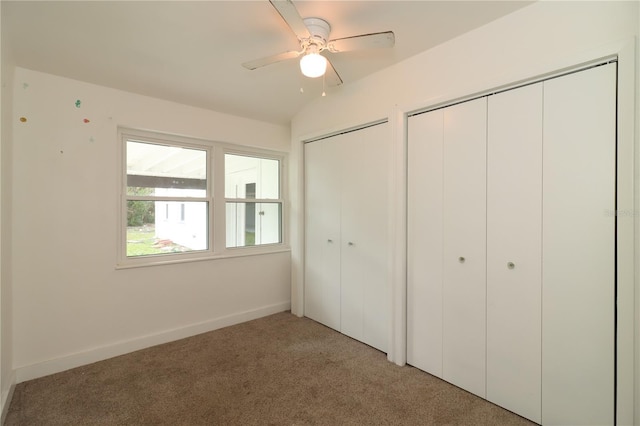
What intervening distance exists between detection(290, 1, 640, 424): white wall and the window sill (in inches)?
60.1

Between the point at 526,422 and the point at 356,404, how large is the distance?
103cm

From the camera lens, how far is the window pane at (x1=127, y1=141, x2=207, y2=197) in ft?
9.34

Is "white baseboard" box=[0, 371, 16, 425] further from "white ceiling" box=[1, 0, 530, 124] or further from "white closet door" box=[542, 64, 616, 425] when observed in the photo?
"white closet door" box=[542, 64, 616, 425]

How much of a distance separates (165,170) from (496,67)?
2943 millimetres

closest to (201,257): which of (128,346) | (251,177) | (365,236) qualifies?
(128,346)

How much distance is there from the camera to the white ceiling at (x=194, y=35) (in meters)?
1.80

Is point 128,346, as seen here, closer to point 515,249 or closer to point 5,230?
point 5,230

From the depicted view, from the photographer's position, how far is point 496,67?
6.31ft

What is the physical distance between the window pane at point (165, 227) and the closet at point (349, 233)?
1.20m

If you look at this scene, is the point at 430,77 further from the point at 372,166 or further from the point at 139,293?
the point at 139,293

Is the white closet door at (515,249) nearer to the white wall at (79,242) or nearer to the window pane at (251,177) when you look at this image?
the window pane at (251,177)

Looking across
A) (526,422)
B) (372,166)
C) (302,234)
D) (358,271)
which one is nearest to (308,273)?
(302,234)

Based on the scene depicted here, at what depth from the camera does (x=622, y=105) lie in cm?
149

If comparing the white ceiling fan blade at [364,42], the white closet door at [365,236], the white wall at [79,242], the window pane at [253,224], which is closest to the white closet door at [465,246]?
the white closet door at [365,236]
